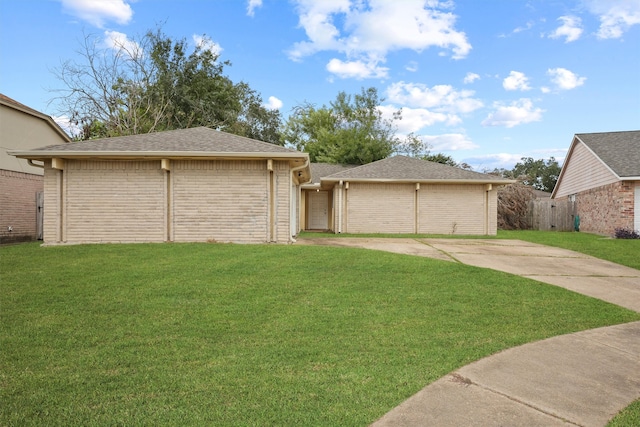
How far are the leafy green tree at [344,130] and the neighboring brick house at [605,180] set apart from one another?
13806mm

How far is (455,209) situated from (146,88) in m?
22.4

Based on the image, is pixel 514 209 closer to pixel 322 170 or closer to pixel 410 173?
pixel 410 173

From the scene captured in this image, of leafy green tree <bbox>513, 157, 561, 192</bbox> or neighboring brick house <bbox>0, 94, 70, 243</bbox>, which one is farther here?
leafy green tree <bbox>513, 157, 561, 192</bbox>

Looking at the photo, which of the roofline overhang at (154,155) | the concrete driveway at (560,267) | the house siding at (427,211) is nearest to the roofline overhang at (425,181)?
the house siding at (427,211)

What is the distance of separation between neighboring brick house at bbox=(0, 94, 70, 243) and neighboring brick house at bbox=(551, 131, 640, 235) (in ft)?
76.7

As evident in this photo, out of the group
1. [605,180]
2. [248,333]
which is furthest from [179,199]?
[605,180]

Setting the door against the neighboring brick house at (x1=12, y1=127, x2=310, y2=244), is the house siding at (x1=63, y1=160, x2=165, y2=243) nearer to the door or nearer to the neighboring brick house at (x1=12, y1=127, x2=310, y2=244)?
the neighboring brick house at (x1=12, y1=127, x2=310, y2=244)

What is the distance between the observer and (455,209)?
16.0 m

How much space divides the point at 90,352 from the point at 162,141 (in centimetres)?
901

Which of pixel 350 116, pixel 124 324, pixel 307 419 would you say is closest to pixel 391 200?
pixel 124 324

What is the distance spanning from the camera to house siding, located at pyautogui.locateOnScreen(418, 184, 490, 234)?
15969mm

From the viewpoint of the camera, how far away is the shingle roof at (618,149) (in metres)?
15.8

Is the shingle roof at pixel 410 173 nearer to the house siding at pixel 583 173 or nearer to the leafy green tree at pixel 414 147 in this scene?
the house siding at pixel 583 173

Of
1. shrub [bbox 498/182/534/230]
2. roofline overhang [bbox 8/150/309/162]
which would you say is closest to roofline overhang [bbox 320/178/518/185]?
roofline overhang [bbox 8/150/309/162]
